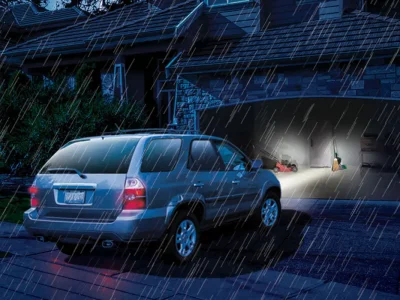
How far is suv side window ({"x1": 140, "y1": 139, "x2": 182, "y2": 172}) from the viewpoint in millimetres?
6766

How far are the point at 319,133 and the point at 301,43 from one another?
9.29 meters

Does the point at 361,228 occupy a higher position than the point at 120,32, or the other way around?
the point at 120,32

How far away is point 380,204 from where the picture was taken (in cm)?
1218

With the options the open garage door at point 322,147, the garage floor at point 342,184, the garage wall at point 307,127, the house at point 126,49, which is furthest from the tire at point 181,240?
the open garage door at point 322,147

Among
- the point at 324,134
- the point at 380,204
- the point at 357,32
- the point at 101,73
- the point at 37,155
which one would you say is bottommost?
the point at 37,155

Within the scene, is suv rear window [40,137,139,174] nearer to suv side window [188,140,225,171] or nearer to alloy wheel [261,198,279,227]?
suv side window [188,140,225,171]

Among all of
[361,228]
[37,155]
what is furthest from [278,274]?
[37,155]

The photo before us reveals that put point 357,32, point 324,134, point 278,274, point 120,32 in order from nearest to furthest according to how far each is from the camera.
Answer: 1. point 278,274
2. point 357,32
3. point 120,32
4. point 324,134

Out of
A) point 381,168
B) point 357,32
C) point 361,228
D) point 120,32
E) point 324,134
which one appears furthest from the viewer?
point 324,134

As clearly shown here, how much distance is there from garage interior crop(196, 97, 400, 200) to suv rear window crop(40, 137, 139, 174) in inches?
482

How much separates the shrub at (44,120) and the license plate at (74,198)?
452cm

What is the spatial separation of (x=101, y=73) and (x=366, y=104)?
1132cm

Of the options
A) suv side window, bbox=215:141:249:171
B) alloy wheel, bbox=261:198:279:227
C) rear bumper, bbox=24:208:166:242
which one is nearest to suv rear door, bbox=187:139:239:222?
suv side window, bbox=215:141:249:171

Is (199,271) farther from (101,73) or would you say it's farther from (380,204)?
(101,73)
